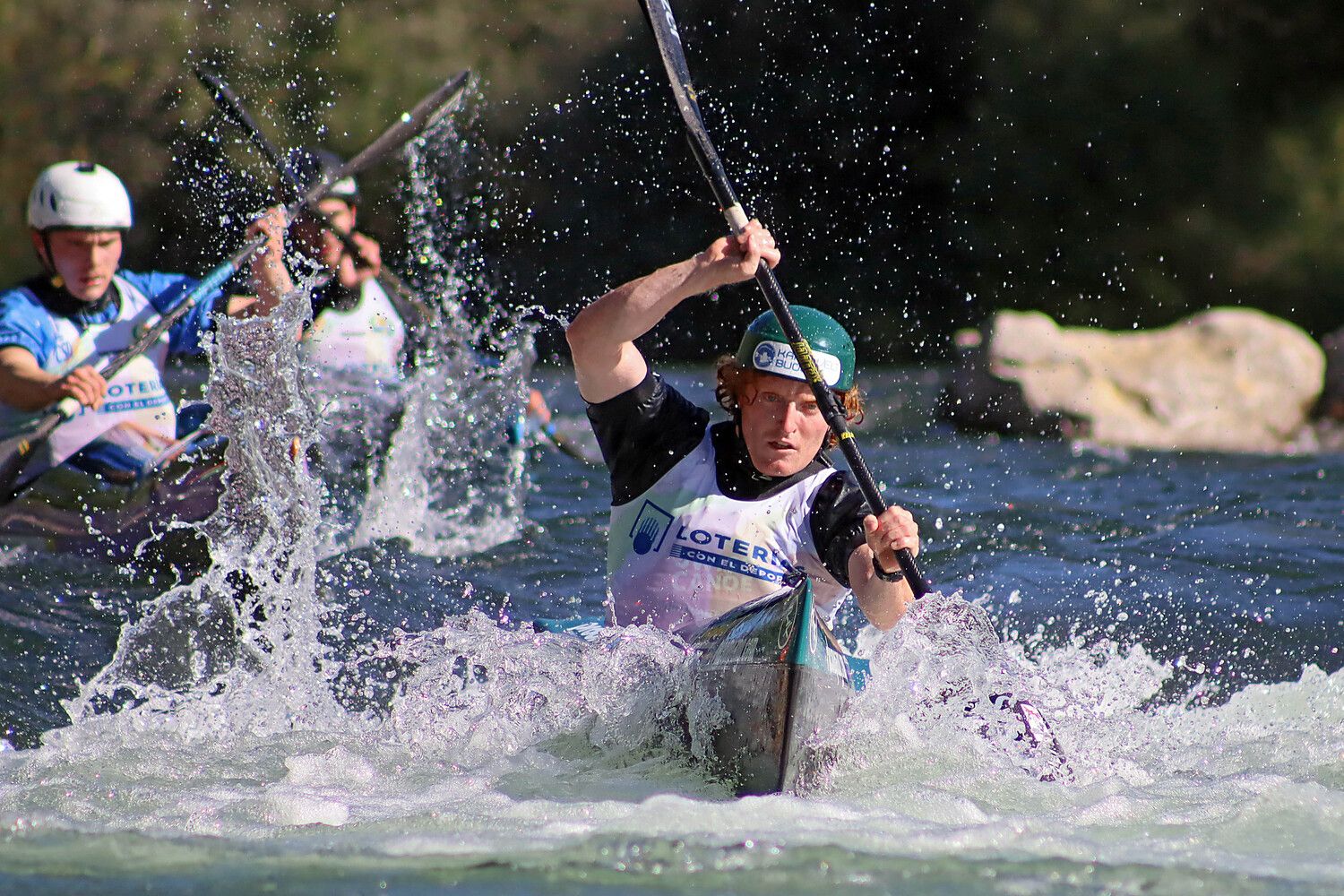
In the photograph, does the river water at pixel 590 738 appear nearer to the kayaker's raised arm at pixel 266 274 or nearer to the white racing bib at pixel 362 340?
the kayaker's raised arm at pixel 266 274

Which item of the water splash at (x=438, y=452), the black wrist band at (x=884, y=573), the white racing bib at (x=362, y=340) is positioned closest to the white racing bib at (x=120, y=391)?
the water splash at (x=438, y=452)

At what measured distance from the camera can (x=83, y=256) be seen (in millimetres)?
6215

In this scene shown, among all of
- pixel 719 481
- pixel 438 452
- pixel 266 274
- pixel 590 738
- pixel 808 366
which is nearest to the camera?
pixel 808 366

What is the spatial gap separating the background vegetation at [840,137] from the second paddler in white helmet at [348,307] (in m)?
7.14

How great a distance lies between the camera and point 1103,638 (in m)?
5.72

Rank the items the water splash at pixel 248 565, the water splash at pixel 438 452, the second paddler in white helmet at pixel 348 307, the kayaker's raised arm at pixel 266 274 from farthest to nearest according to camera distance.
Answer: the second paddler in white helmet at pixel 348 307 < the water splash at pixel 438 452 < the kayaker's raised arm at pixel 266 274 < the water splash at pixel 248 565

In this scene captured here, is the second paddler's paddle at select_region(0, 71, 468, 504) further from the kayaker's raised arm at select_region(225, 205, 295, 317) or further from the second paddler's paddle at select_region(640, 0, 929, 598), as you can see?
the second paddler's paddle at select_region(640, 0, 929, 598)

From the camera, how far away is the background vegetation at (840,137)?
16031mm

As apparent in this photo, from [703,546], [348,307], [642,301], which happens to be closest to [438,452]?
[348,307]

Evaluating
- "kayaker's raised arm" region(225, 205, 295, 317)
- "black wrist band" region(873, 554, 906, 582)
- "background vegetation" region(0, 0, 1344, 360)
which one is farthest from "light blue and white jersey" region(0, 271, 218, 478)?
"background vegetation" region(0, 0, 1344, 360)

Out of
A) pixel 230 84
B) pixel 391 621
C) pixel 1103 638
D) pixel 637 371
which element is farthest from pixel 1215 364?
pixel 230 84

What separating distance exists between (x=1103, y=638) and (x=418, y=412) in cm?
386

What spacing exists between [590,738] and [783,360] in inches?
45.3

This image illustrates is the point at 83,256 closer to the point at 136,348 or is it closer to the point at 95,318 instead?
the point at 95,318
